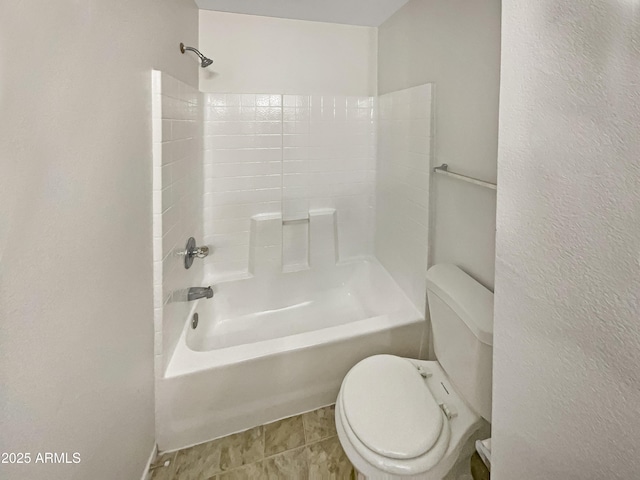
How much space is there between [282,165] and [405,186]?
86 centimetres

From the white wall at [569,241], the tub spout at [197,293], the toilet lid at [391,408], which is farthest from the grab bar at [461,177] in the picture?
the tub spout at [197,293]

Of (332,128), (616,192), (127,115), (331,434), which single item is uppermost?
(332,128)

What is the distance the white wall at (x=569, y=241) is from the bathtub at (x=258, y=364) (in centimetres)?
106

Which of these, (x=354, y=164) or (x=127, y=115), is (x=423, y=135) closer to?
(x=354, y=164)

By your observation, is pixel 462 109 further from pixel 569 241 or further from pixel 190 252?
pixel 190 252

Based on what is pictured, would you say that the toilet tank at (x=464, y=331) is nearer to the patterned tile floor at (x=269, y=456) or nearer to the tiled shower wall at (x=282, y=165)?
the patterned tile floor at (x=269, y=456)

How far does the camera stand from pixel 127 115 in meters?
1.03

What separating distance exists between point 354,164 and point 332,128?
11.7 inches

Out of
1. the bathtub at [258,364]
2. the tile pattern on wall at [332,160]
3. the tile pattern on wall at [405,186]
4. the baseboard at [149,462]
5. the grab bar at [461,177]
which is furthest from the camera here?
the tile pattern on wall at [332,160]

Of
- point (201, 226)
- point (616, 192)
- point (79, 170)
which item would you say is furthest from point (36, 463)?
point (201, 226)

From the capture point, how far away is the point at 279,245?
2.22m

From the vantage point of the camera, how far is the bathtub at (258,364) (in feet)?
4.55

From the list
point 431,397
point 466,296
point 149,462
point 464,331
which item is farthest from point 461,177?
point 149,462

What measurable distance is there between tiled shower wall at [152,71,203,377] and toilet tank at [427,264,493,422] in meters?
1.15
